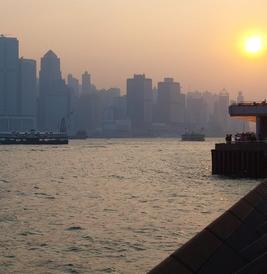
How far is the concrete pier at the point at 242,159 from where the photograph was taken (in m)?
58.3

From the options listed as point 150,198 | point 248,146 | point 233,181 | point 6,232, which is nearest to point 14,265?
point 6,232

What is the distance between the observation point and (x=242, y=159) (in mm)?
59875

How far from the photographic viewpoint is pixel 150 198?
46625 mm

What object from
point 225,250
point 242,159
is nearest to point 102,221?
point 225,250

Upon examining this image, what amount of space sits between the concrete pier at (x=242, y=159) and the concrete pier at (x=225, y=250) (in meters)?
45.0

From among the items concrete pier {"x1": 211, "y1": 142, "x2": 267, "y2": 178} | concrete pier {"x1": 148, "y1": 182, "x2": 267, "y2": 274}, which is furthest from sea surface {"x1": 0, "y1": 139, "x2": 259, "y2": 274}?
concrete pier {"x1": 148, "y1": 182, "x2": 267, "y2": 274}

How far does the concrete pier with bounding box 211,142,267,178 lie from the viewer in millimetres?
58281

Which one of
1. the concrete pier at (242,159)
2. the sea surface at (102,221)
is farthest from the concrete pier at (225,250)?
the concrete pier at (242,159)

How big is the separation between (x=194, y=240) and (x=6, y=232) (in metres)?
18.7

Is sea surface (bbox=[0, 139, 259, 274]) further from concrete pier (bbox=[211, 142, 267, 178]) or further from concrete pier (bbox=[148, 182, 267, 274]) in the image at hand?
concrete pier (bbox=[148, 182, 267, 274])

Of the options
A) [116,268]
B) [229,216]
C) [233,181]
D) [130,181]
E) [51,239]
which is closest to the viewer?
[229,216]

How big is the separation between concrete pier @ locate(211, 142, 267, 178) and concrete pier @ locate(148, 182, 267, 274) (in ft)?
148

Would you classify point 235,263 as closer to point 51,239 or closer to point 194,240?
point 194,240

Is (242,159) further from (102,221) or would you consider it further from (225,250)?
(225,250)
